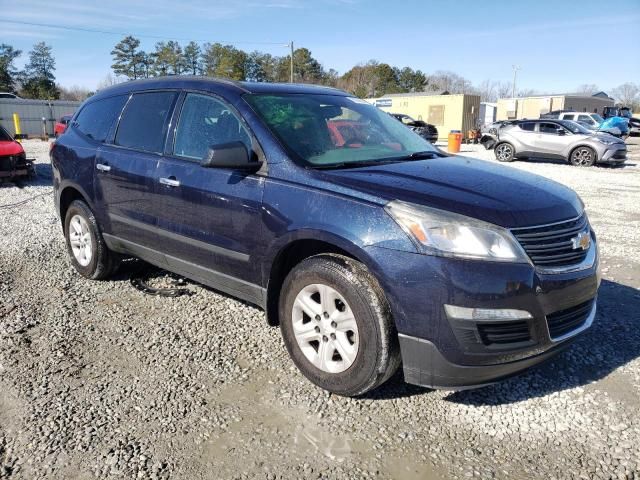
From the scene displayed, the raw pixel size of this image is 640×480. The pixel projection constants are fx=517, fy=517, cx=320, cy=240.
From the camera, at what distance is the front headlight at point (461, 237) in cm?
256

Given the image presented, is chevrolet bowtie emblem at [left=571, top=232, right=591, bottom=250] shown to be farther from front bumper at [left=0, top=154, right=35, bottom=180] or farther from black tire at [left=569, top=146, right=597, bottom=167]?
black tire at [left=569, top=146, right=597, bottom=167]

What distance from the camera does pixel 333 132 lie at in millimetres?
3688

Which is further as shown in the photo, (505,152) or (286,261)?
(505,152)

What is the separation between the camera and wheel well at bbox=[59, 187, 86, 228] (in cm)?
513

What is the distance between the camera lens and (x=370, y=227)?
2723 mm

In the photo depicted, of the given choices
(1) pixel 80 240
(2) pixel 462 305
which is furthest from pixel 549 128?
(2) pixel 462 305

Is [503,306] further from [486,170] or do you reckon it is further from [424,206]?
[486,170]

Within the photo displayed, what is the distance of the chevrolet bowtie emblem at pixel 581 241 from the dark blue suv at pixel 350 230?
2 cm

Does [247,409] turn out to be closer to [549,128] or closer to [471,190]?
[471,190]

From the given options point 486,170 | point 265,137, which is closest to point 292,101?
point 265,137

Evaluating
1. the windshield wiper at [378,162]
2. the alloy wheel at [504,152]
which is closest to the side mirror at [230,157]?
the windshield wiper at [378,162]

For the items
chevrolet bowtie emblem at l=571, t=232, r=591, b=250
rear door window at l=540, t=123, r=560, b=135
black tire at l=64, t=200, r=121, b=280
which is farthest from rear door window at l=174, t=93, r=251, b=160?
rear door window at l=540, t=123, r=560, b=135

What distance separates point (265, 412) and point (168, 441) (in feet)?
1.79

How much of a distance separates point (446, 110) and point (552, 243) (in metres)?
33.7
